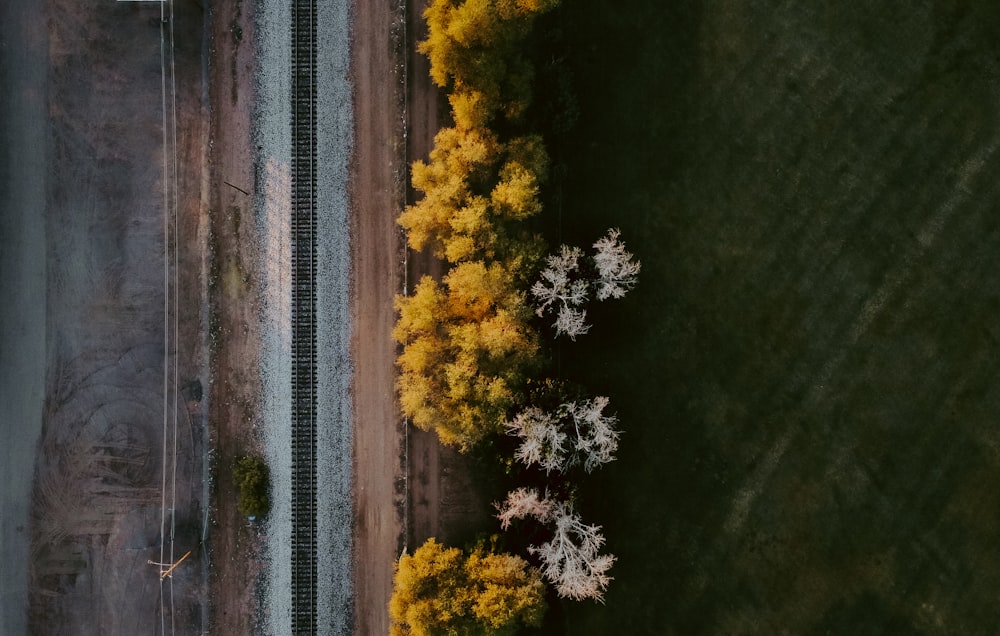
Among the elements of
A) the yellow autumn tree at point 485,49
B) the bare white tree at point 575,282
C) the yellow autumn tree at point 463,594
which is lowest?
the yellow autumn tree at point 463,594

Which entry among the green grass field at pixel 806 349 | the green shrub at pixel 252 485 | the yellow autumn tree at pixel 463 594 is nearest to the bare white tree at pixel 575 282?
the green grass field at pixel 806 349

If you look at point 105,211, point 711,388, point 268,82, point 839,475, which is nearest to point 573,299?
point 711,388

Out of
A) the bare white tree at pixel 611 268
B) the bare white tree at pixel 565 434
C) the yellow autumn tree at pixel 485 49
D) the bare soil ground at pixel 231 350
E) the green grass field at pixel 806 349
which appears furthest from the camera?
the bare soil ground at pixel 231 350

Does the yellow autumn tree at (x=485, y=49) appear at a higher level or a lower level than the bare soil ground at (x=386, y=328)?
higher

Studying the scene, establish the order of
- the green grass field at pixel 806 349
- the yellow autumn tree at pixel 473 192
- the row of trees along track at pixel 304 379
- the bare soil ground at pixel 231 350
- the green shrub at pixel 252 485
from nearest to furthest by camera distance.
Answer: the yellow autumn tree at pixel 473 192
the green shrub at pixel 252 485
the green grass field at pixel 806 349
the row of trees along track at pixel 304 379
the bare soil ground at pixel 231 350

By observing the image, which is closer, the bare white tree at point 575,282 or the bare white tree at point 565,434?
the bare white tree at point 565,434

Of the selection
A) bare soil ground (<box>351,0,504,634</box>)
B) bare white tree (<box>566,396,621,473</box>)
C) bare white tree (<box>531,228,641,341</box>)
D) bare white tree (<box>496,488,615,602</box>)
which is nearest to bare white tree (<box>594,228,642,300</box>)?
bare white tree (<box>531,228,641,341</box>)

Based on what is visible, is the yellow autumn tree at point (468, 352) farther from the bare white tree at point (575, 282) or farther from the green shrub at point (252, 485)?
the green shrub at point (252, 485)

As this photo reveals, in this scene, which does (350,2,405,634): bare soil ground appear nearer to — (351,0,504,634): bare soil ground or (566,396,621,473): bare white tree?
(351,0,504,634): bare soil ground
